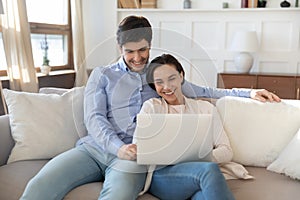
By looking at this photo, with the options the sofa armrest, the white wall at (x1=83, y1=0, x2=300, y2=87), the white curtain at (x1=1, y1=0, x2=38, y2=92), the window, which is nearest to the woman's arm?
the sofa armrest

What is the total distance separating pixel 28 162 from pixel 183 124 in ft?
2.78

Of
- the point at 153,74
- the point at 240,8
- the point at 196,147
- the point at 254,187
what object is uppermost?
the point at 240,8

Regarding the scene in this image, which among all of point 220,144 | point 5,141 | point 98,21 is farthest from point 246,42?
point 5,141

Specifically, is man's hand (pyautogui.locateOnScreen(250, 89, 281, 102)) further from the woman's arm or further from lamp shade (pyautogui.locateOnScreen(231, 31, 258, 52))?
lamp shade (pyautogui.locateOnScreen(231, 31, 258, 52))

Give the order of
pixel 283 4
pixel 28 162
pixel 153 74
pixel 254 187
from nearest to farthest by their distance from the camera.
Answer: pixel 254 187 < pixel 153 74 < pixel 28 162 < pixel 283 4

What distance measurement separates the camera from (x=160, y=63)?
5.47 feet

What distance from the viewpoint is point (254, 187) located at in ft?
Result: 5.10

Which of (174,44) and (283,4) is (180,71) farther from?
(283,4)

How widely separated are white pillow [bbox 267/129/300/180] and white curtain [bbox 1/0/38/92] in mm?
2341

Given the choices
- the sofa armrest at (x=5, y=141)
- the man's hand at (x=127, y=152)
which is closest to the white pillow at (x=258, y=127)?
the man's hand at (x=127, y=152)

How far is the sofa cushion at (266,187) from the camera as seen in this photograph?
148cm

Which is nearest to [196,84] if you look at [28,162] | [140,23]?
[140,23]

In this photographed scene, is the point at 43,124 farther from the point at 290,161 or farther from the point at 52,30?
the point at 52,30

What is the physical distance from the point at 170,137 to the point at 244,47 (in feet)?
8.71
